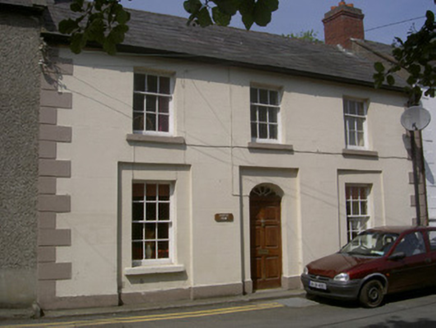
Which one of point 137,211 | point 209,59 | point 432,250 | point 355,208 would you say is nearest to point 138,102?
point 209,59

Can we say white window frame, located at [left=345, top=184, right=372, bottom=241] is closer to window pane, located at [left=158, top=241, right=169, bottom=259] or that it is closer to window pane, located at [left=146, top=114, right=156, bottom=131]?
window pane, located at [left=158, top=241, right=169, bottom=259]

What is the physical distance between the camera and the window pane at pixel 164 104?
35.9ft

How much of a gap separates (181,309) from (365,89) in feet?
28.1

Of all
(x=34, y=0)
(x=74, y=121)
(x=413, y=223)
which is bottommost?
(x=413, y=223)

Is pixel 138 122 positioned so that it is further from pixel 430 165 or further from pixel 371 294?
pixel 430 165

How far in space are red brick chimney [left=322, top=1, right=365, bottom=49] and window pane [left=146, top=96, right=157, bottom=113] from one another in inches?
380

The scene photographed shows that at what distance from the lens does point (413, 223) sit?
46.5 feet

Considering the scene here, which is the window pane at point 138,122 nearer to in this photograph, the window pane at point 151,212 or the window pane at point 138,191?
the window pane at point 138,191

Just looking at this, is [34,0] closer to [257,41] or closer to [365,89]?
[257,41]

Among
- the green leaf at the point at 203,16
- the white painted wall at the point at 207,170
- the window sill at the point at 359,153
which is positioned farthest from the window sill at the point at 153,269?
the green leaf at the point at 203,16

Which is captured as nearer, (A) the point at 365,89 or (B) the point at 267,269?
(B) the point at 267,269

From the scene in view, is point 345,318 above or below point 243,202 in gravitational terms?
below

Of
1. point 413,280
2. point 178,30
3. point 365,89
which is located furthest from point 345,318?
point 178,30

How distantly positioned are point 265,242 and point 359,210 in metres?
3.49
